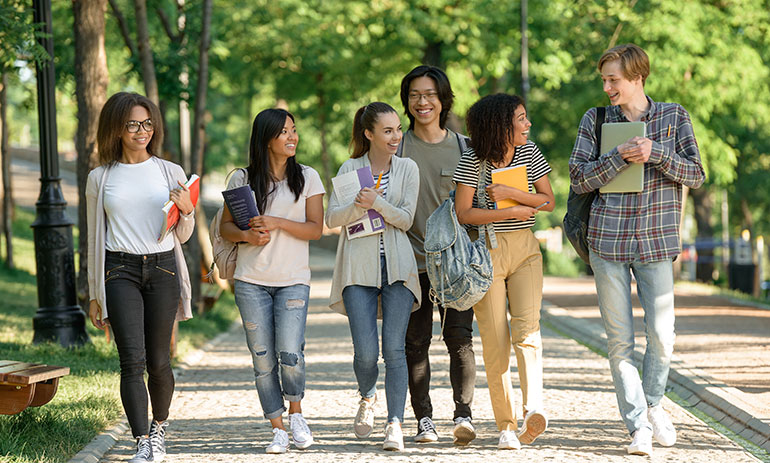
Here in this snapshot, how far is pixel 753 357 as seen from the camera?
9844 mm

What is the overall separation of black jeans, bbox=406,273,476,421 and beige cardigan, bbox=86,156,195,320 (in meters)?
1.34

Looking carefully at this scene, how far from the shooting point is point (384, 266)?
6047 millimetres

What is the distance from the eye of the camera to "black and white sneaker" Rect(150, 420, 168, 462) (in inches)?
229

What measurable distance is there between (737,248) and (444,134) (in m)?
29.2

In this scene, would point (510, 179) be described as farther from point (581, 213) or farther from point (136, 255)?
point (136, 255)

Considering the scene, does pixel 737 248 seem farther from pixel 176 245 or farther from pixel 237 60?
pixel 176 245

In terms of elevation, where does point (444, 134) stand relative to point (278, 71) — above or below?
below

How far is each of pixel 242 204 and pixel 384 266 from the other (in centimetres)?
87

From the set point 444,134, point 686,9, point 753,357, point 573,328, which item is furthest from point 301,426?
point 686,9

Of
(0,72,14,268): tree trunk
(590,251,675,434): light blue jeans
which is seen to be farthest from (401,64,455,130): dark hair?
(0,72,14,268): tree trunk

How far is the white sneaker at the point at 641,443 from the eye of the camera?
18.8 ft

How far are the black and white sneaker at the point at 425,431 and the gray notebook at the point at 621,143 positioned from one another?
1685 mm

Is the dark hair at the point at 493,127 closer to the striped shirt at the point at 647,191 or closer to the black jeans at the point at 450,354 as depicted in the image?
the striped shirt at the point at 647,191

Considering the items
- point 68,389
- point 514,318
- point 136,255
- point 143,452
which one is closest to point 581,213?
point 514,318
